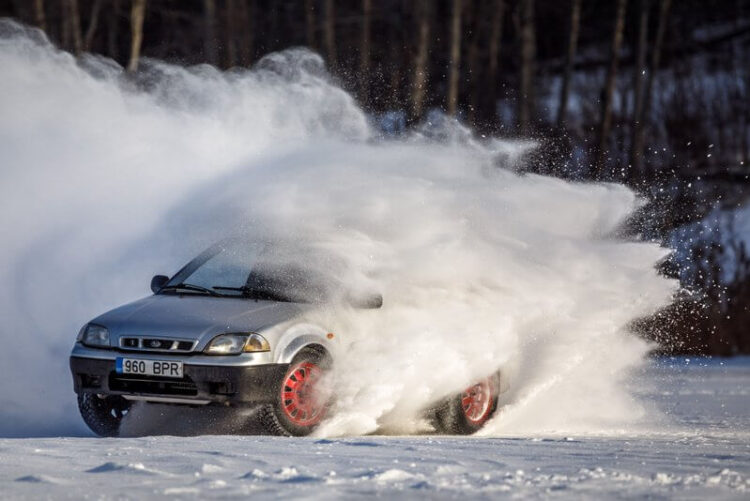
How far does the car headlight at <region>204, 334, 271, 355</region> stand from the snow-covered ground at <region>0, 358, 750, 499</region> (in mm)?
614

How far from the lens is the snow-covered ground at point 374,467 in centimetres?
580

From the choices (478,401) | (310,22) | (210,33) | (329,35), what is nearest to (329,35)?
(329,35)

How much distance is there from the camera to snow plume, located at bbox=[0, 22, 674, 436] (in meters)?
9.38

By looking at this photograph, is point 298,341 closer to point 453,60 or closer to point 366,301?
point 366,301

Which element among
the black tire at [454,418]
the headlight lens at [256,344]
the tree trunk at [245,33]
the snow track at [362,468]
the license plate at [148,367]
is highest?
→ the tree trunk at [245,33]

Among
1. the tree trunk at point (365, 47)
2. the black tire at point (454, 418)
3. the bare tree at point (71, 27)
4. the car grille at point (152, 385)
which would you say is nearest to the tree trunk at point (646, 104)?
the tree trunk at point (365, 47)

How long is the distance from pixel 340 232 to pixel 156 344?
187 centimetres

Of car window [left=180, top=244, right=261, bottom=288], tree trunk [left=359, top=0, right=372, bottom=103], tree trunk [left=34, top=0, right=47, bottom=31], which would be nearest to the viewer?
car window [left=180, top=244, right=261, bottom=288]

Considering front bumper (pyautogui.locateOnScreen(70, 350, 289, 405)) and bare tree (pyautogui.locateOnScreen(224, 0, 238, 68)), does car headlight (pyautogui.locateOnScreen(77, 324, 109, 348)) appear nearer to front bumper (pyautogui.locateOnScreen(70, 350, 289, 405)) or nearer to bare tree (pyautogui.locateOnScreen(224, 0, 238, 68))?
front bumper (pyautogui.locateOnScreen(70, 350, 289, 405))

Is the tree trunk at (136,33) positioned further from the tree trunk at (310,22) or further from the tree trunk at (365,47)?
the tree trunk at (310,22)

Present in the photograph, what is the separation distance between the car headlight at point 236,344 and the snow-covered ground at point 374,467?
61cm

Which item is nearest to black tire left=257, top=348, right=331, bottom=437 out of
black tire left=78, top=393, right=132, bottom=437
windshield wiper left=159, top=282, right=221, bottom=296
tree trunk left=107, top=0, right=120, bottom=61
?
windshield wiper left=159, top=282, right=221, bottom=296

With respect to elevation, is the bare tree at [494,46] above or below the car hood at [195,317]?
above

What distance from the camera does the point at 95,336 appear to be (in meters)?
8.59
